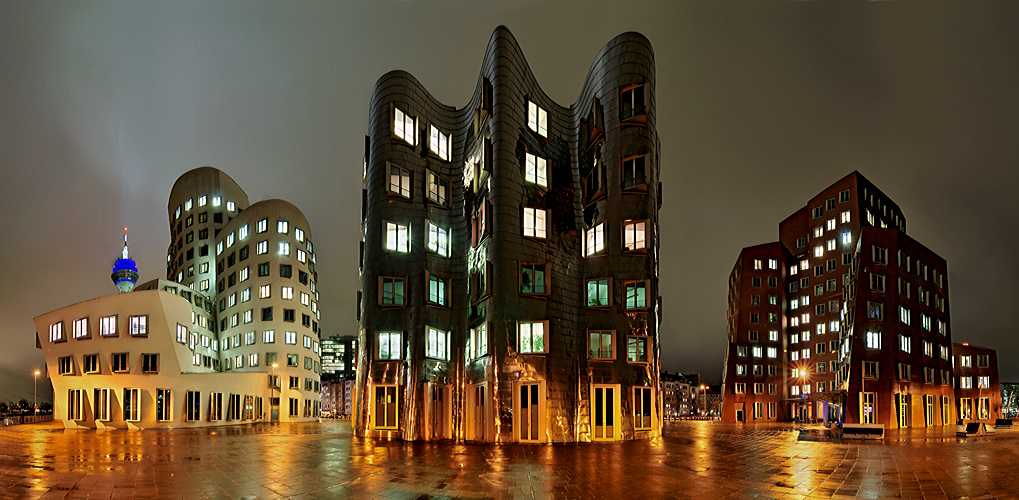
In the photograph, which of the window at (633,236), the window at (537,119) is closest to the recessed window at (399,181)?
the window at (537,119)

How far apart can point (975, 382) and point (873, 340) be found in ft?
135

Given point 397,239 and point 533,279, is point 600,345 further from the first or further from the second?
point 397,239

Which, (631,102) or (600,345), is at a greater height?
(631,102)

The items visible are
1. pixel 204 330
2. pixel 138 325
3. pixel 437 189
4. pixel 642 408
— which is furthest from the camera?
pixel 204 330

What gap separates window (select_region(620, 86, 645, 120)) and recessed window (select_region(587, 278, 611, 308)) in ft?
29.5

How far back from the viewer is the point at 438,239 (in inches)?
1606

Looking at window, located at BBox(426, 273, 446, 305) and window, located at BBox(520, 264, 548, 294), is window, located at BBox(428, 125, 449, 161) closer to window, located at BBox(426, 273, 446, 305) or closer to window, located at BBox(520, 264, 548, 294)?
window, located at BBox(426, 273, 446, 305)

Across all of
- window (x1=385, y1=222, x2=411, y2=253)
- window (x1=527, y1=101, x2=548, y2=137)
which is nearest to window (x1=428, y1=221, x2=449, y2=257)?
window (x1=385, y1=222, x2=411, y2=253)

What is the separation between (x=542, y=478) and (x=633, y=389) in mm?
19324

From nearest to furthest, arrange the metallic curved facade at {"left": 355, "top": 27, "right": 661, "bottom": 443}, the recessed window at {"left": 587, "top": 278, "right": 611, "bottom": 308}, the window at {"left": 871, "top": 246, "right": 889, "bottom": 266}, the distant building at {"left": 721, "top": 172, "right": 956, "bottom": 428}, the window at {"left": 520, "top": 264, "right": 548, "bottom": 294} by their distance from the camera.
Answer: the metallic curved facade at {"left": 355, "top": 27, "right": 661, "bottom": 443}
the window at {"left": 520, "top": 264, "right": 548, "bottom": 294}
the recessed window at {"left": 587, "top": 278, "right": 611, "bottom": 308}
the distant building at {"left": 721, "top": 172, "right": 956, "bottom": 428}
the window at {"left": 871, "top": 246, "right": 889, "bottom": 266}

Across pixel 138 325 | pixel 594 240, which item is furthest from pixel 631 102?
pixel 138 325

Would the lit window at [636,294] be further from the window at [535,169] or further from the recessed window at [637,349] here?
the window at [535,169]

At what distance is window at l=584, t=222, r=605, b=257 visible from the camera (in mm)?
39625

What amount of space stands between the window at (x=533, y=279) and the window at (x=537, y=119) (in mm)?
7845
